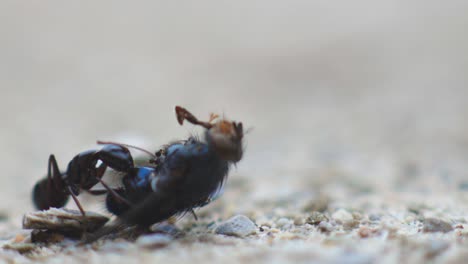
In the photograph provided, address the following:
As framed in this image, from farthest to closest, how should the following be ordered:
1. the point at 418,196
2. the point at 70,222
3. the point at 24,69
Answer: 1. the point at 24,69
2. the point at 418,196
3. the point at 70,222

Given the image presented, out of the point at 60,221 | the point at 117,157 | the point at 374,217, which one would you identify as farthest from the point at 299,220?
the point at 60,221

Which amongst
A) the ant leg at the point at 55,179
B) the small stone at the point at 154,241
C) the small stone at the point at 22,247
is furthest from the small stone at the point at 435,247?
the ant leg at the point at 55,179

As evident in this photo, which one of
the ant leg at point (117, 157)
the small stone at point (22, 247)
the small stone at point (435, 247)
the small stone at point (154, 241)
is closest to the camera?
the small stone at point (435, 247)

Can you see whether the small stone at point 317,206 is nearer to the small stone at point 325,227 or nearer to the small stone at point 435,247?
the small stone at point 325,227

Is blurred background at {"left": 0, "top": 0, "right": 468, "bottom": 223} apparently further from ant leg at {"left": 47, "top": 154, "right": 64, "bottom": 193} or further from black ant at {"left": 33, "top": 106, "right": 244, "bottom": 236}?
black ant at {"left": 33, "top": 106, "right": 244, "bottom": 236}

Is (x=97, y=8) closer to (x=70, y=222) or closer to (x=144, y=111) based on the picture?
(x=144, y=111)

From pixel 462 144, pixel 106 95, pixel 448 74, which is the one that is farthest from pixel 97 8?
pixel 462 144
